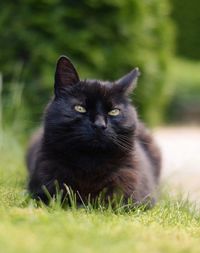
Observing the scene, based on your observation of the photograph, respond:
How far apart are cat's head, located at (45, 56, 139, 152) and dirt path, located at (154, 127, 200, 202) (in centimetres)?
77

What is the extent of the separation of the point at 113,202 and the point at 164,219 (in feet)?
1.44

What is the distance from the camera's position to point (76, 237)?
8.64ft

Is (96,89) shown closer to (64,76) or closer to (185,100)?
(64,76)

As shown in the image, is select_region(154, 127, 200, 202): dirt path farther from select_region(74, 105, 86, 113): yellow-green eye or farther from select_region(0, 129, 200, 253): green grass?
select_region(74, 105, 86, 113): yellow-green eye

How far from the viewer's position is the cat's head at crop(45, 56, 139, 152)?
3.85m

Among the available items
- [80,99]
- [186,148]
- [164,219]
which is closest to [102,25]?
[186,148]

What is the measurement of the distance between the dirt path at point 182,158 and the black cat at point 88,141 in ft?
2.07

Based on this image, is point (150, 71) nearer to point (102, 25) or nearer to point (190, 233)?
point (102, 25)

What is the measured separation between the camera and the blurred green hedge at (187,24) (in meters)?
14.4

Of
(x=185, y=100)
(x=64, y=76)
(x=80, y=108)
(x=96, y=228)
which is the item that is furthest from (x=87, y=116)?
(x=185, y=100)

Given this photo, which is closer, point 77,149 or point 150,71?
point 77,149

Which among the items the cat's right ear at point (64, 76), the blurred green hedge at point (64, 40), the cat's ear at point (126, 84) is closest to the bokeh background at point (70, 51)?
the blurred green hedge at point (64, 40)

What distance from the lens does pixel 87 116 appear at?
386 cm

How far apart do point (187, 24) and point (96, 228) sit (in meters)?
12.3
